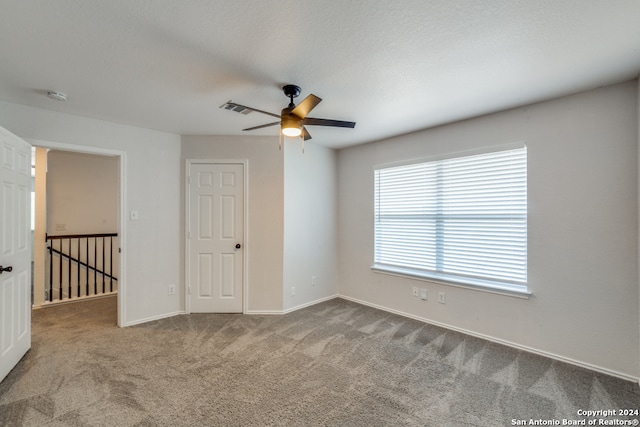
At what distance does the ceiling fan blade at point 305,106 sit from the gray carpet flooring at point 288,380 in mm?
2130

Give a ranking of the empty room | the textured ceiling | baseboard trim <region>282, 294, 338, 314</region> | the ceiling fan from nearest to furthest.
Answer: the textured ceiling, the empty room, the ceiling fan, baseboard trim <region>282, 294, 338, 314</region>

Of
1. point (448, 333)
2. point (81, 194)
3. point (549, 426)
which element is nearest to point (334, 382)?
point (549, 426)

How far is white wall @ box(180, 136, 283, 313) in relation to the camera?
392cm

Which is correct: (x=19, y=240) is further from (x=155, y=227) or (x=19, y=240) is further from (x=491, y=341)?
(x=491, y=341)

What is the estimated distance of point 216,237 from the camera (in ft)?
12.9

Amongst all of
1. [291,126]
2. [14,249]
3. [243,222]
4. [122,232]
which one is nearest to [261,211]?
[243,222]

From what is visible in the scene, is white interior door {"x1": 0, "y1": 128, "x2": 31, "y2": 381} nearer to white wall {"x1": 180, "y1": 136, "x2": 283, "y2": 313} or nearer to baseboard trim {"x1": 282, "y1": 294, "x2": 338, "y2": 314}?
white wall {"x1": 180, "y1": 136, "x2": 283, "y2": 313}

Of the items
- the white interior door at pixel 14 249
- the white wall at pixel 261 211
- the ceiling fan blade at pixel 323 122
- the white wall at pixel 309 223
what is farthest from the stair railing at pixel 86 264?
the ceiling fan blade at pixel 323 122

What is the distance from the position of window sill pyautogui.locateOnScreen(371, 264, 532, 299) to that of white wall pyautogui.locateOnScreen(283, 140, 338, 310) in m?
0.83

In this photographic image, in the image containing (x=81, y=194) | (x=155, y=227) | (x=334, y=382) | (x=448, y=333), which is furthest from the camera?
(x=81, y=194)

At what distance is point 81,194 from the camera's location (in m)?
5.36

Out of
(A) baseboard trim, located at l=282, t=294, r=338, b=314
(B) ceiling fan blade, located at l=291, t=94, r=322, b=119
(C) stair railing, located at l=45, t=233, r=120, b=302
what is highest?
(B) ceiling fan blade, located at l=291, t=94, r=322, b=119

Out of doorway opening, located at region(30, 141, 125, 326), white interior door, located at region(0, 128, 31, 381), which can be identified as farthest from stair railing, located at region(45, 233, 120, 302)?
white interior door, located at region(0, 128, 31, 381)

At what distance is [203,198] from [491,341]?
12.6ft
